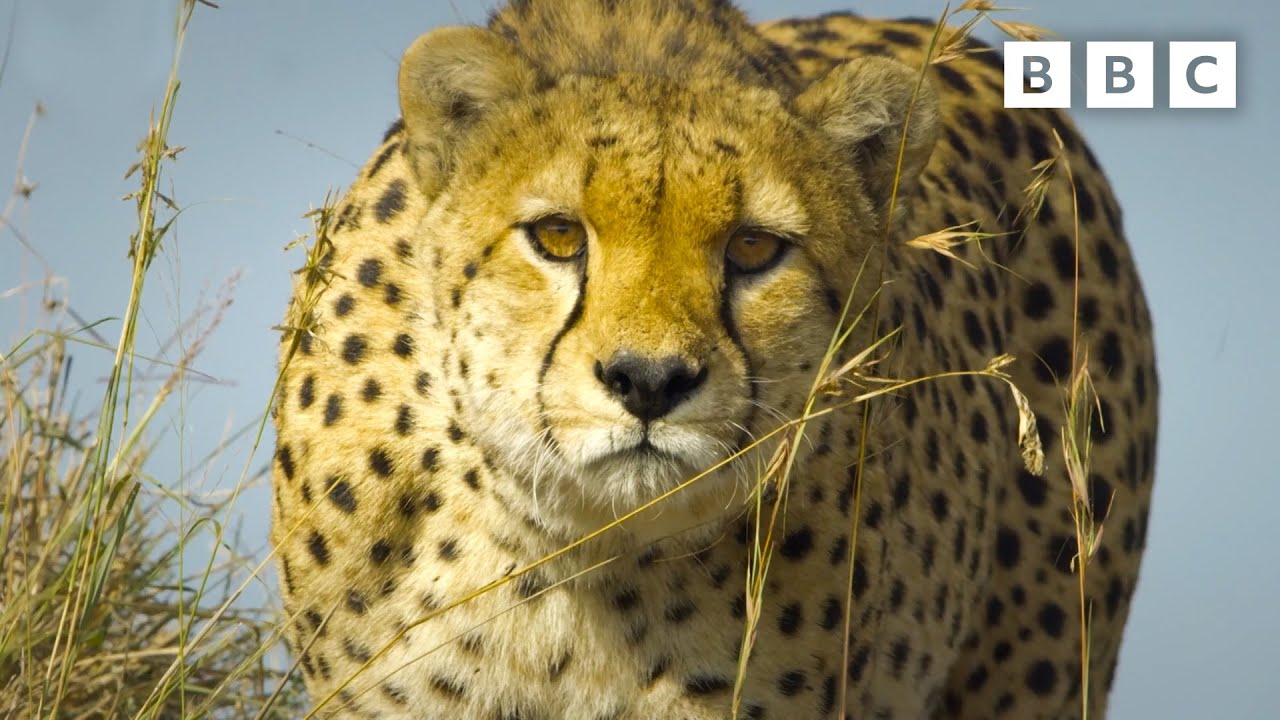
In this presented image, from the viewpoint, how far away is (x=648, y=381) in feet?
7.20

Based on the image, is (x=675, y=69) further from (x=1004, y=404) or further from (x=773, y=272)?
(x=1004, y=404)

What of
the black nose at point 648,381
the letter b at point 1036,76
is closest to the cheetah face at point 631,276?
the black nose at point 648,381

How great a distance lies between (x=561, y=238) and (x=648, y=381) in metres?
0.34

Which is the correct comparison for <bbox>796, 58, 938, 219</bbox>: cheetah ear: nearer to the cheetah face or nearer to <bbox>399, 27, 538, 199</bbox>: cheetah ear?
the cheetah face

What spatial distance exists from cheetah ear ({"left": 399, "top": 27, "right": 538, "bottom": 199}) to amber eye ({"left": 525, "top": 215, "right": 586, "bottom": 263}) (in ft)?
0.92

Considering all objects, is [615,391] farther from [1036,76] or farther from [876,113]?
[1036,76]

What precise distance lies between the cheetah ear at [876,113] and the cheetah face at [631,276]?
0.17 ft

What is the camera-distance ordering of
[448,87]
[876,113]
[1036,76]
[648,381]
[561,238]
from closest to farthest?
[648,381], [561,238], [448,87], [876,113], [1036,76]

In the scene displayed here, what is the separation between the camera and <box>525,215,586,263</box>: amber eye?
7.96ft

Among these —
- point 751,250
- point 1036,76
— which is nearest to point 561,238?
point 751,250

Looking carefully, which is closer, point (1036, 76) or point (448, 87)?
point (448, 87)

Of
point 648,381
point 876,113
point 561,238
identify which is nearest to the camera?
point 648,381

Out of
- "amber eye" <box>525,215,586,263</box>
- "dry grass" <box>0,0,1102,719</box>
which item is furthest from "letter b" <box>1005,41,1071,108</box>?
"amber eye" <box>525,215,586,263</box>

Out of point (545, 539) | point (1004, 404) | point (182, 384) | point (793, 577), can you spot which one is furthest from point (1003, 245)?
point (182, 384)
